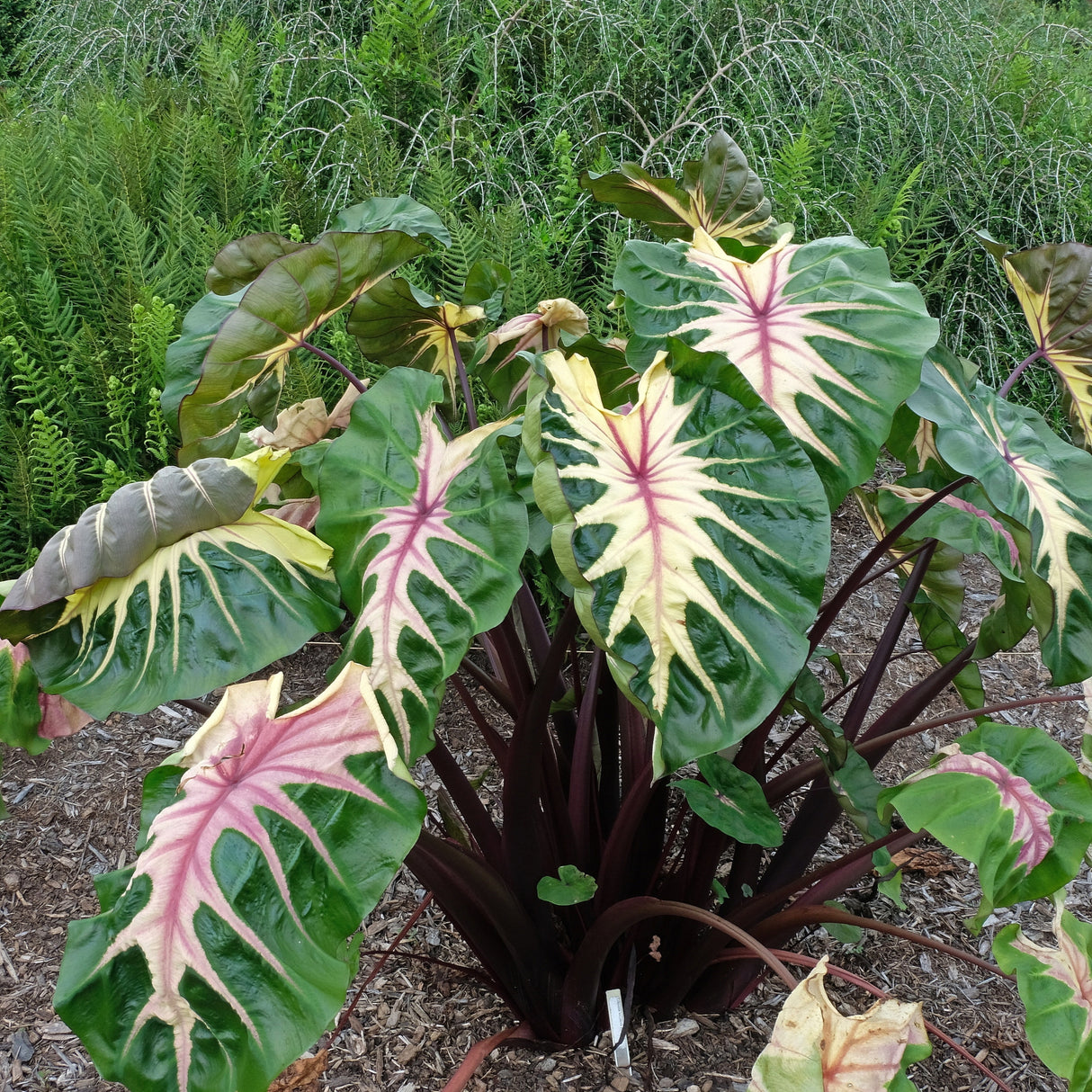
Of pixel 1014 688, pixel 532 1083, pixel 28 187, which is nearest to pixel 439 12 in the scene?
pixel 28 187

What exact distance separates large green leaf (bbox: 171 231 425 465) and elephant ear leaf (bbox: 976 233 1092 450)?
843 mm

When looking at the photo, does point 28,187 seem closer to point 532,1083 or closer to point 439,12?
point 439,12

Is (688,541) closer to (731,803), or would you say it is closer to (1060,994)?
(731,803)

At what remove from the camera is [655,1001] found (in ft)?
4.61

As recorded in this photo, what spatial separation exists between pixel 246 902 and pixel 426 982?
0.81 m

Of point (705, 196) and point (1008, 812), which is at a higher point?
point (705, 196)

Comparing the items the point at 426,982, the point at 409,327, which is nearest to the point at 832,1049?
the point at 426,982

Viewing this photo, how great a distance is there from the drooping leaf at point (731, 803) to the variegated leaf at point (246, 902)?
0.41 metres

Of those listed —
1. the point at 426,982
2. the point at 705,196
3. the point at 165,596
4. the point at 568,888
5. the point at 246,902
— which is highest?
the point at 705,196

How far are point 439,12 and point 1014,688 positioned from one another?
321cm

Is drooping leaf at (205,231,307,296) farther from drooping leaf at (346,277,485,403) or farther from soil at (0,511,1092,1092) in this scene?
soil at (0,511,1092,1092)

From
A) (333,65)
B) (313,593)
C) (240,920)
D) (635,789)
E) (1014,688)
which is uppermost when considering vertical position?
(333,65)

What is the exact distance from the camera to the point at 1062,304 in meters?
1.37

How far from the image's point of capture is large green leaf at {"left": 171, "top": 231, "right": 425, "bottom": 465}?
114cm
